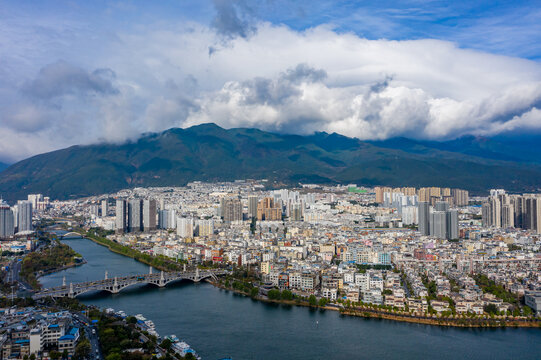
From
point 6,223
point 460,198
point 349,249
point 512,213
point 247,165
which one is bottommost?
point 349,249

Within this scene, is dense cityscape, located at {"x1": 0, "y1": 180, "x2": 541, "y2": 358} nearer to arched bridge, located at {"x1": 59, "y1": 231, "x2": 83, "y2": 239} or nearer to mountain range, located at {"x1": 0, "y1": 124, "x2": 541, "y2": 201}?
arched bridge, located at {"x1": 59, "y1": 231, "x2": 83, "y2": 239}

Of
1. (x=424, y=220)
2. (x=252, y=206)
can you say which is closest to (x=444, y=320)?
(x=424, y=220)

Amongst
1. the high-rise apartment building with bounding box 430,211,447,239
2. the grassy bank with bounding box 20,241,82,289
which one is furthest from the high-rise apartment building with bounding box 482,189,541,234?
the grassy bank with bounding box 20,241,82,289

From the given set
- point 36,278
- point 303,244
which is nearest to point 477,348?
point 303,244

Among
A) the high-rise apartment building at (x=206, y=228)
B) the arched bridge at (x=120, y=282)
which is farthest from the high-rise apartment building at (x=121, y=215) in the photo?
the arched bridge at (x=120, y=282)

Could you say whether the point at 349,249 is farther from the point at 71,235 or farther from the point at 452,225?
the point at 71,235
